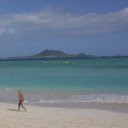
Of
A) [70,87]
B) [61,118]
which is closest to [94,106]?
[61,118]

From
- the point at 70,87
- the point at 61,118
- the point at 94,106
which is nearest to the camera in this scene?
the point at 61,118

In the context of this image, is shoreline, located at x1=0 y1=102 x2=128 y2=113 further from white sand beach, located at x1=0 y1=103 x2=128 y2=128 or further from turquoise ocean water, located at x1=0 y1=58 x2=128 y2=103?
turquoise ocean water, located at x1=0 y1=58 x2=128 y2=103

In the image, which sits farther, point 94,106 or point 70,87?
point 70,87

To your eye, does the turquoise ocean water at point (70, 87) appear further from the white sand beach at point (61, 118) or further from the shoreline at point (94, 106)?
the white sand beach at point (61, 118)

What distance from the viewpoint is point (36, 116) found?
17.7 m

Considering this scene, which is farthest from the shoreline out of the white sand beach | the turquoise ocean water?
the turquoise ocean water

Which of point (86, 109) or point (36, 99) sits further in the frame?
point (36, 99)

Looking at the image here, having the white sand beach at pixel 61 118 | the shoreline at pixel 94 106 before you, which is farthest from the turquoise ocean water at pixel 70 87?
the white sand beach at pixel 61 118

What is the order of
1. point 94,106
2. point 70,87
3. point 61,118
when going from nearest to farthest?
point 61,118, point 94,106, point 70,87

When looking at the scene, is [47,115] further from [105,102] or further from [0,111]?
→ [105,102]

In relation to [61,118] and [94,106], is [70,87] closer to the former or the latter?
[94,106]

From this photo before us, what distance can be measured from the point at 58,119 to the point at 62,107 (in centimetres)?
488

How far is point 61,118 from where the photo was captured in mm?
17203

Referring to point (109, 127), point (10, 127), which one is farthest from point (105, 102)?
point (10, 127)
